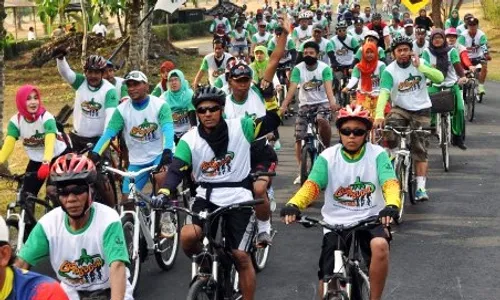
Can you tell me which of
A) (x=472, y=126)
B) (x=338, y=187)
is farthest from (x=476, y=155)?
(x=338, y=187)

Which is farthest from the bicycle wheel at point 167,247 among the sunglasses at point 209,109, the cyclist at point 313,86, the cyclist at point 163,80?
the cyclist at point 163,80

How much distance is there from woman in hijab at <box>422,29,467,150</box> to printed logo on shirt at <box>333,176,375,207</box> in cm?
742

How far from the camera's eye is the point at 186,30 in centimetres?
5194

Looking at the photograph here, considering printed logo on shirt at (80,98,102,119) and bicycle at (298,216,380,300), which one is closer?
bicycle at (298,216,380,300)

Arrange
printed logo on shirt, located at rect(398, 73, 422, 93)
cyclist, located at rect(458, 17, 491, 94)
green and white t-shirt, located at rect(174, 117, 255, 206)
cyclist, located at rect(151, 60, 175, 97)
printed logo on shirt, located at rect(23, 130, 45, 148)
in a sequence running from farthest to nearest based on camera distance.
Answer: cyclist, located at rect(458, 17, 491, 94)
cyclist, located at rect(151, 60, 175, 97)
printed logo on shirt, located at rect(398, 73, 422, 93)
printed logo on shirt, located at rect(23, 130, 45, 148)
green and white t-shirt, located at rect(174, 117, 255, 206)

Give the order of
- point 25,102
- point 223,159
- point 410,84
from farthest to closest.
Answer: point 410,84 < point 25,102 < point 223,159

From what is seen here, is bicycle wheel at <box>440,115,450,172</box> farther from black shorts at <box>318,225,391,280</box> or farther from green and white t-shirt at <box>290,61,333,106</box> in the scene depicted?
black shorts at <box>318,225,391,280</box>

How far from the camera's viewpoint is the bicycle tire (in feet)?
19.6

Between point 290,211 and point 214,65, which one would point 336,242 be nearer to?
point 290,211

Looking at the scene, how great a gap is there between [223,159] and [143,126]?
7.75ft

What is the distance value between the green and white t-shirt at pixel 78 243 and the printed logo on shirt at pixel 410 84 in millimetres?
6461

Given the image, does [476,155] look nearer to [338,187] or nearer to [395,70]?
[395,70]

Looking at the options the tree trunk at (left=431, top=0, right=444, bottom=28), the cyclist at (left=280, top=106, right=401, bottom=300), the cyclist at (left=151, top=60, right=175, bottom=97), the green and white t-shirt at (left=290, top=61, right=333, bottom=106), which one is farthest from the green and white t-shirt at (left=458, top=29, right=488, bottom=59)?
the cyclist at (left=280, top=106, right=401, bottom=300)

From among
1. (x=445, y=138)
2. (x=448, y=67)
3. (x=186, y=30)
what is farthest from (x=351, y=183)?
(x=186, y=30)
